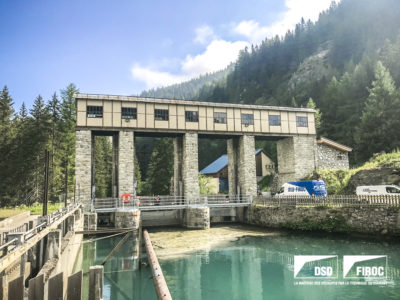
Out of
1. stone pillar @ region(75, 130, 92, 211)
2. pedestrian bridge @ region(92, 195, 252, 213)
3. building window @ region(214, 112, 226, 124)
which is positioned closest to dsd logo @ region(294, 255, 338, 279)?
pedestrian bridge @ region(92, 195, 252, 213)

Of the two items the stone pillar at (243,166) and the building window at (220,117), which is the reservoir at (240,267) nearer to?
the stone pillar at (243,166)

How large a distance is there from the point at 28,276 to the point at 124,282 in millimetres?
4303

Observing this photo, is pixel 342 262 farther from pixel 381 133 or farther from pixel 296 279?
pixel 381 133

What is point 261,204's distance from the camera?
29.6m

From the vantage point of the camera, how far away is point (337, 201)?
22.8m

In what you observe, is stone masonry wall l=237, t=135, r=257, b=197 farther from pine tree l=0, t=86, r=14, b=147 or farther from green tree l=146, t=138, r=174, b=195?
pine tree l=0, t=86, r=14, b=147

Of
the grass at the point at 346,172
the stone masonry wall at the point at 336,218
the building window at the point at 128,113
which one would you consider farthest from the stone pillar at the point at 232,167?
the building window at the point at 128,113

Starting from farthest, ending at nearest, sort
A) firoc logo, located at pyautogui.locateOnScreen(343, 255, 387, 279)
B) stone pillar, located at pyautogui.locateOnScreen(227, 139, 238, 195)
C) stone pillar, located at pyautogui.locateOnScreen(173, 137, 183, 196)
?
stone pillar, located at pyautogui.locateOnScreen(227, 139, 238, 195), stone pillar, located at pyautogui.locateOnScreen(173, 137, 183, 196), firoc logo, located at pyautogui.locateOnScreen(343, 255, 387, 279)

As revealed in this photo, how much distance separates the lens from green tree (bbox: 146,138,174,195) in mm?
49438

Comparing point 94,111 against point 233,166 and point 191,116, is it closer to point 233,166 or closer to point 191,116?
point 191,116

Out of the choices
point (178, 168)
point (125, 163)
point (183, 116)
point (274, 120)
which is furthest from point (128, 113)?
point (274, 120)

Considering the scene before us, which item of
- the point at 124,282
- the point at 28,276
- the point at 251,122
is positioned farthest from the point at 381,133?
the point at 28,276

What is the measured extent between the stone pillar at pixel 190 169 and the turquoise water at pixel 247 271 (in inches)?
364

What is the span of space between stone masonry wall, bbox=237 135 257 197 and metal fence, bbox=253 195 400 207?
9.79 ft
